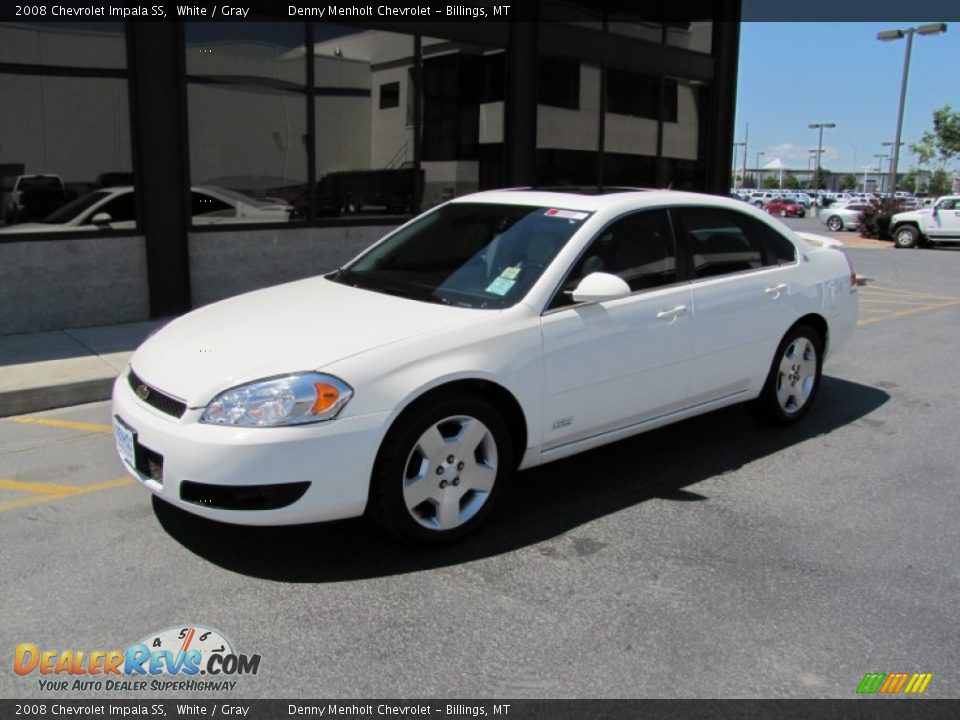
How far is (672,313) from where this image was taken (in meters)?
4.66

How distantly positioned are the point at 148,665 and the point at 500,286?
228cm

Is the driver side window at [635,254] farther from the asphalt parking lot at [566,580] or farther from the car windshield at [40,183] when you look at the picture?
the car windshield at [40,183]

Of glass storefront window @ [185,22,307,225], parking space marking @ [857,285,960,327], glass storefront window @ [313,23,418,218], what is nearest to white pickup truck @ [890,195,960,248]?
parking space marking @ [857,285,960,327]

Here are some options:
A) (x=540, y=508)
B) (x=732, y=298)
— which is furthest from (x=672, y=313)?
(x=540, y=508)

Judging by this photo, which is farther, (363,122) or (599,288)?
(363,122)

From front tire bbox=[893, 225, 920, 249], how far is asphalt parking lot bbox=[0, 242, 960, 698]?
21714 millimetres

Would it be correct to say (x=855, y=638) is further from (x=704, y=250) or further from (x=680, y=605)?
(x=704, y=250)

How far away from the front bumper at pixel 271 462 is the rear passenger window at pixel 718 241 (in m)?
2.34

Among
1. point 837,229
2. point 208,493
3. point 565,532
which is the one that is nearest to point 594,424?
point 565,532

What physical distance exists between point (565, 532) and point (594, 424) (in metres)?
0.59

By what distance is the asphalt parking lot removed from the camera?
9.80 ft

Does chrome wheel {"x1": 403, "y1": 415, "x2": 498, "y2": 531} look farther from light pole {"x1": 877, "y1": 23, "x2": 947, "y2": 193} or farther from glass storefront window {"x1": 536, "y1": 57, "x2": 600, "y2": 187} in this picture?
light pole {"x1": 877, "y1": 23, "x2": 947, "y2": 193}

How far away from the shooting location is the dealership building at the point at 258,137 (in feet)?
26.8
